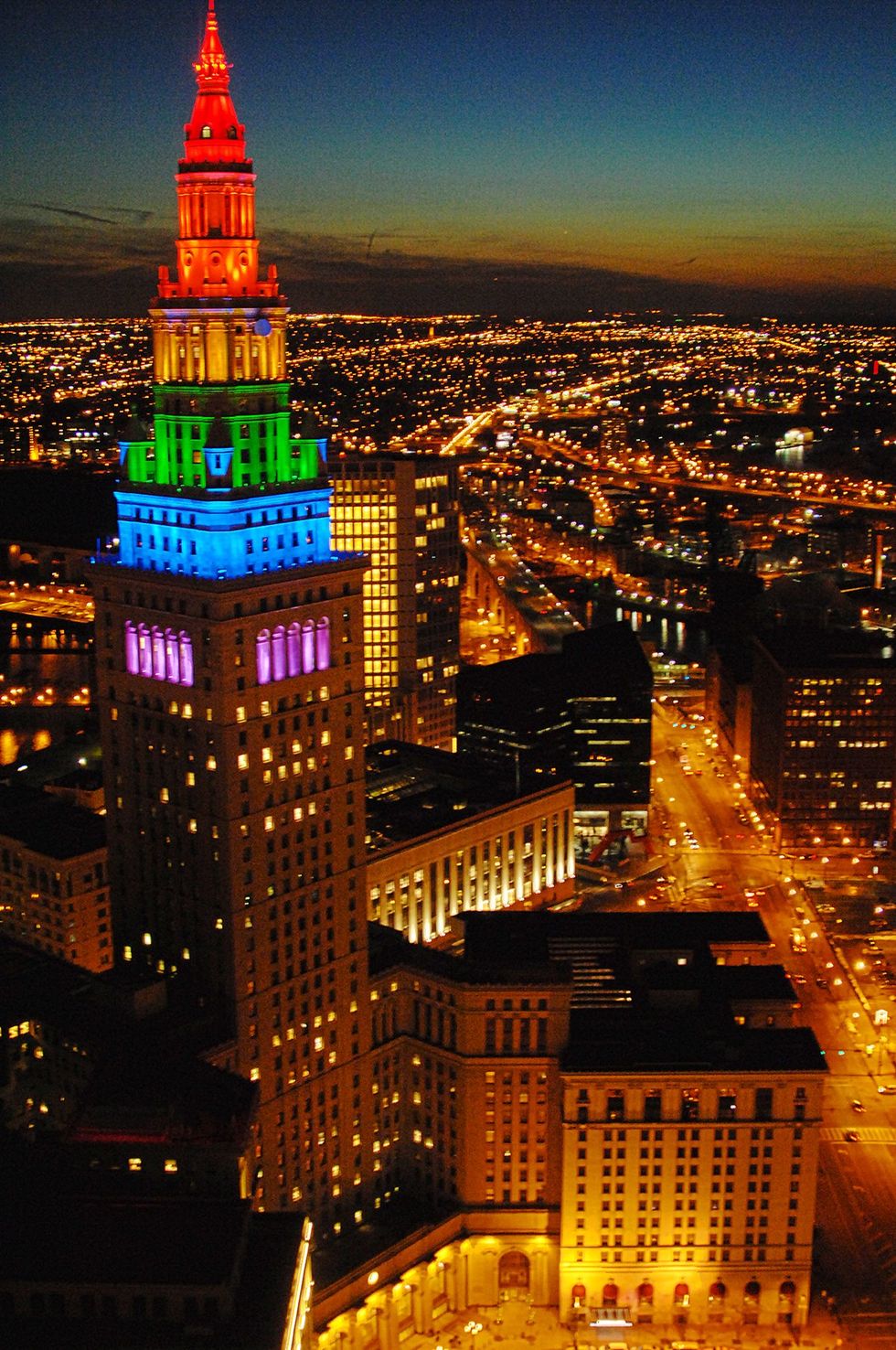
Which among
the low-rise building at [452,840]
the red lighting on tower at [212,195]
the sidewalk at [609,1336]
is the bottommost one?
the sidewalk at [609,1336]

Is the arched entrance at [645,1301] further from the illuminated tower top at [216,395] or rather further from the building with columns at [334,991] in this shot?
the illuminated tower top at [216,395]

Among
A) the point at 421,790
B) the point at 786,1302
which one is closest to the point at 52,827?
the point at 421,790

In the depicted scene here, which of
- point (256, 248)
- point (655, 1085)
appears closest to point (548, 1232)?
point (655, 1085)

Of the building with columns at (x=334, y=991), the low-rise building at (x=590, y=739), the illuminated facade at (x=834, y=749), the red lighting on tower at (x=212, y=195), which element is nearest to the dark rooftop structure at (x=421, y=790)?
the low-rise building at (x=590, y=739)

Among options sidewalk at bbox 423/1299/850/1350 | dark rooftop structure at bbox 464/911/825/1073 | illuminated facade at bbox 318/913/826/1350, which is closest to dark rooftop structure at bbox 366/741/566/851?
dark rooftop structure at bbox 464/911/825/1073

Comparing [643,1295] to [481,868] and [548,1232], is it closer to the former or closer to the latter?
[548,1232]

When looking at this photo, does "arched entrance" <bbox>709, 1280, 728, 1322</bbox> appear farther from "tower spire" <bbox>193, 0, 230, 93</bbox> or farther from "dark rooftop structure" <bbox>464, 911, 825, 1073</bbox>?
"tower spire" <bbox>193, 0, 230, 93</bbox>
